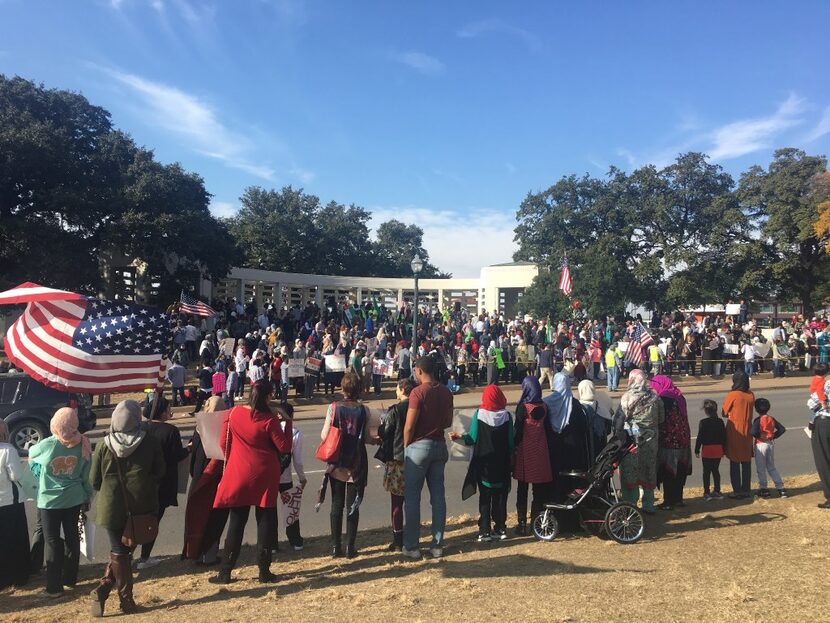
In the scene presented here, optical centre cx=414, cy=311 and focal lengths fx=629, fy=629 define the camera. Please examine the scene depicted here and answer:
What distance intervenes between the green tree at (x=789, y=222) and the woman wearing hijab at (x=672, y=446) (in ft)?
112

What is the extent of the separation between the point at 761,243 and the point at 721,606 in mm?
39565

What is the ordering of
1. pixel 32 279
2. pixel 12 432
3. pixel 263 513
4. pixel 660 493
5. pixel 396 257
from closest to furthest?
pixel 263 513, pixel 660 493, pixel 12 432, pixel 32 279, pixel 396 257

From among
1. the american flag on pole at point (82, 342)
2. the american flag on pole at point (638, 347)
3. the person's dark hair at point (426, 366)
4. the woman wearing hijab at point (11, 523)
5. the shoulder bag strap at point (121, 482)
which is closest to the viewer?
the shoulder bag strap at point (121, 482)

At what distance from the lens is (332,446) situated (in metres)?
5.57

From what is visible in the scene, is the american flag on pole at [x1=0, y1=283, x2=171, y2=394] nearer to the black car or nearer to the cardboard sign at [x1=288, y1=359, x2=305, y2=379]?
the black car

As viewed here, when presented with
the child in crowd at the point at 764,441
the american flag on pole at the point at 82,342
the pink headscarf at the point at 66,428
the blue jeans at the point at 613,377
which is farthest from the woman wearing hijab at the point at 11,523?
the blue jeans at the point at 613,377

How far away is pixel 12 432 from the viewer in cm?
1157

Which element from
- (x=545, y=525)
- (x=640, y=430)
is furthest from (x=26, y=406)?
(x=640, y=430)

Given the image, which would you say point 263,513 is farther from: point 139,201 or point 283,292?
point 283,292

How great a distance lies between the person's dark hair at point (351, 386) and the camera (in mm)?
5703

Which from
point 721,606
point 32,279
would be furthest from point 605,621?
point 32,279

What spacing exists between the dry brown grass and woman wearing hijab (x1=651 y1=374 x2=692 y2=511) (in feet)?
2.72

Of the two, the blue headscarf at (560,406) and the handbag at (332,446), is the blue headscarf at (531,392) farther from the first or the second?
the handbag at (332,446)

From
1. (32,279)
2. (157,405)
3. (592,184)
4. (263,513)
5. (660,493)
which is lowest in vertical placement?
(660,493)
